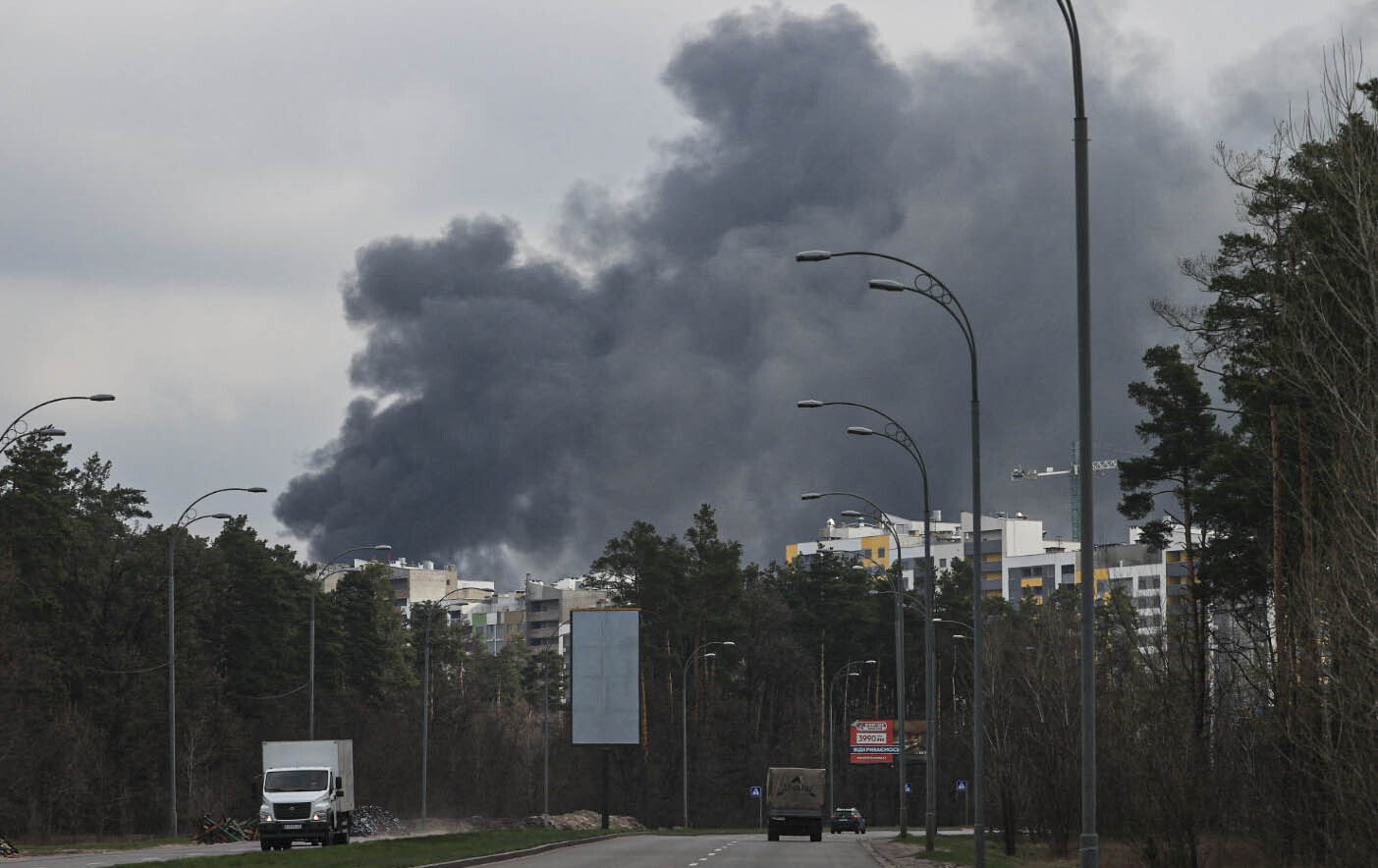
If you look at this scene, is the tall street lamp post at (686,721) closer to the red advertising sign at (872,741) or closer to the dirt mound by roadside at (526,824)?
the dirt mound by roadside at (526,824)

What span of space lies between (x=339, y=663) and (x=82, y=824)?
997 inches

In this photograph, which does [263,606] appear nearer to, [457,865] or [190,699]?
[190,699]

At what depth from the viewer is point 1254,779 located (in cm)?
3853

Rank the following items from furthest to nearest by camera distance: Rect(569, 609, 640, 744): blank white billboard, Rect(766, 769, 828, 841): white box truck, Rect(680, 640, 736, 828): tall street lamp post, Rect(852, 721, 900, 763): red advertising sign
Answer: Rect(852, 721, 900, 763): red advertising sign, Rect(680, 640, 736, 828): tall street lamp post, Rect(569, 609, 640, 744): blank white billboard, Rect(766, 769, 828, 841): white box truck

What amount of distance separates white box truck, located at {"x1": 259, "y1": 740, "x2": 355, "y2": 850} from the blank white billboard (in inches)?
749

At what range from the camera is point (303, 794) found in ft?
178

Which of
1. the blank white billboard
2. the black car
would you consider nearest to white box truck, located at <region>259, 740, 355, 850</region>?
the blank white billboard

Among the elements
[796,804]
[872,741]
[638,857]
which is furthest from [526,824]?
[638,857]

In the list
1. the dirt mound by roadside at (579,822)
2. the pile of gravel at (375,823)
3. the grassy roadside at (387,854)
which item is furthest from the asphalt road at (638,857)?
the dirt mound by roadside at (579,822)

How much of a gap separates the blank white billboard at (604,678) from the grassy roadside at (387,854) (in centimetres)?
1800

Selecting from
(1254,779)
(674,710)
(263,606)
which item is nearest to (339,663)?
(263,606)

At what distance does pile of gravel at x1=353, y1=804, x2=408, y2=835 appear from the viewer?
261 feet

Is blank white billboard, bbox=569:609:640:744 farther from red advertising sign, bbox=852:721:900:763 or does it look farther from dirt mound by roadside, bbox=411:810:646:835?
red advertising sign, bbox=852:721:900:763

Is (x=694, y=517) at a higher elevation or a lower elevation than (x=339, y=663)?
higher
